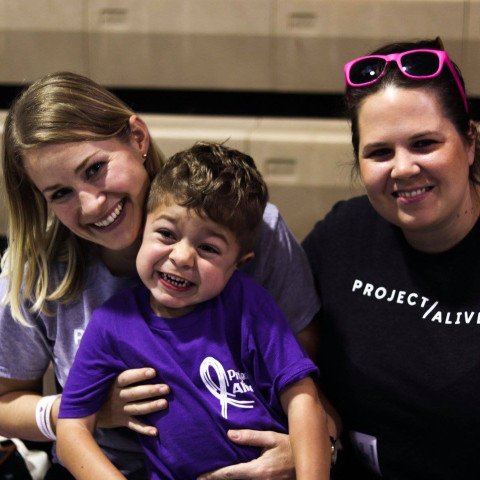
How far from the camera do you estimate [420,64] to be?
1160mm

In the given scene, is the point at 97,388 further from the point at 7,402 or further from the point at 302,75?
the point at 302,75

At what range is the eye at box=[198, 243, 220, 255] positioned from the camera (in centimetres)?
112

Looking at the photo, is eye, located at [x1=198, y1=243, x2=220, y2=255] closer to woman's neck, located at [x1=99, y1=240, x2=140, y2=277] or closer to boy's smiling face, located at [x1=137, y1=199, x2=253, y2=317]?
boy's smiling face, located at [x1=137, y1=199, x2=253, y2=317]

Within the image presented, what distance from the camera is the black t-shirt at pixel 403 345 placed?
118 centimetres

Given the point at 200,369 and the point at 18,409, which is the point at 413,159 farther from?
the point at 18,409

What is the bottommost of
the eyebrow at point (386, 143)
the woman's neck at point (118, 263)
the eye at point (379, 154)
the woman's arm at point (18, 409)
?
the woman's arm at point (18, 409)

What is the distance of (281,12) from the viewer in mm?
1694

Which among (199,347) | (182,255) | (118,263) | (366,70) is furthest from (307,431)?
(366,70)

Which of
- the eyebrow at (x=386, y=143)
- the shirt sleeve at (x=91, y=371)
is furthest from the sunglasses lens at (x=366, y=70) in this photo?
the shirt sleeve at (x=91, y=371)

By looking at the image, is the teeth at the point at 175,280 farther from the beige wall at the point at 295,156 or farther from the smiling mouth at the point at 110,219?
the beige wall at the point at 295,156

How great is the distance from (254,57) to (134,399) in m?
0.89

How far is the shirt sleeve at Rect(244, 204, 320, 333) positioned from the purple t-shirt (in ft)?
0.43

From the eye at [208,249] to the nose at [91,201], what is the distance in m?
0.16

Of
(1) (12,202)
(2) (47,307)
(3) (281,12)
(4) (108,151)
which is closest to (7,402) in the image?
(2) (47,307)
